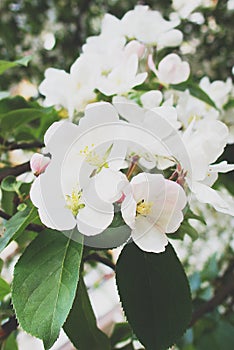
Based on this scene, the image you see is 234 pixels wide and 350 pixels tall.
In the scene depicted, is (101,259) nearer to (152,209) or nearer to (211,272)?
(152,209)

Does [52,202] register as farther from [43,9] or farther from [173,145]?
[43,9]

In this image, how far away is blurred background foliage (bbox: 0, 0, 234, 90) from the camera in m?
1.14

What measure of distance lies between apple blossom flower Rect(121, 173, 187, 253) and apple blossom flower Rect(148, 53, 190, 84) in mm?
163

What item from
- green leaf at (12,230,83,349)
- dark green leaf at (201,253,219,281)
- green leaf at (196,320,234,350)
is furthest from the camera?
dark green leaf at (201,253,219,281)

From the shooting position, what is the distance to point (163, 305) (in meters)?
0.33

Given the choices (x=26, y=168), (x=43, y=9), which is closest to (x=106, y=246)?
(x=26, y=168)

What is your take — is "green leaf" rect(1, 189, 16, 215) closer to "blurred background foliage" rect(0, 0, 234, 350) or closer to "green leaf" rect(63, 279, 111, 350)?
"green leaf" rect(63, 279, 111, 350)

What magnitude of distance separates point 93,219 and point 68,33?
109cm

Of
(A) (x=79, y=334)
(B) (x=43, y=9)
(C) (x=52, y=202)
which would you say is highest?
(C) (x=52, y=202)

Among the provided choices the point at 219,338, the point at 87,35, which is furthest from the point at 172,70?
the point at 87,35

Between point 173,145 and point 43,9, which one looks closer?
point 173,145

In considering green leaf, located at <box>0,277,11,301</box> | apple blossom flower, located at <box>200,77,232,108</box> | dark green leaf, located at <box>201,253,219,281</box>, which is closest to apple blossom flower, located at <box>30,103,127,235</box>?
green leaf, located at <box>0,277,11,301</box>

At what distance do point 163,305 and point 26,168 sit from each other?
172mm

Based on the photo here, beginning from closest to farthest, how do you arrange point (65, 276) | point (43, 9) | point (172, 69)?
point (65, 276)
point (172, 69)
point (43, 9)
